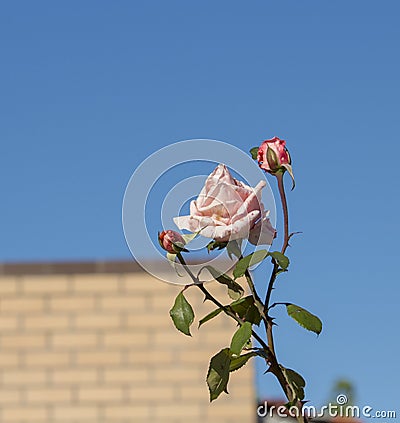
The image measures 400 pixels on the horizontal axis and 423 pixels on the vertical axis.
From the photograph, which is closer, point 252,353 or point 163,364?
point 252,353

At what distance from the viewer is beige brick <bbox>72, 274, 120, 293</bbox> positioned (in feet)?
22.8

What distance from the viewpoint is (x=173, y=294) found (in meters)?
6.82

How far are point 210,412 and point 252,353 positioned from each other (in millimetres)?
5680

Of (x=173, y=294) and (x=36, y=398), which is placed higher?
(x=173, y=294)

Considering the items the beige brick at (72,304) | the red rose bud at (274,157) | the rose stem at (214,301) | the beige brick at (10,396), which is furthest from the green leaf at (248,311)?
the beige brick at (10,396)

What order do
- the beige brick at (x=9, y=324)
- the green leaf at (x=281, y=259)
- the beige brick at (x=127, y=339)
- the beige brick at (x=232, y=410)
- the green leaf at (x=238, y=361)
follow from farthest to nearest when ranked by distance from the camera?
the beige brick at (x=9, y=324), the beige brick at (x=127, y=339), the beige brick at (x=232, y=410), the green leaf at (x=238, y=361), the green leaf at (x=281, y=259)

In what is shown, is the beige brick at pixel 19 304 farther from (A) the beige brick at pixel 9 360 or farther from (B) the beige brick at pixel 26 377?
(B) the beige brick at pixel 26 377

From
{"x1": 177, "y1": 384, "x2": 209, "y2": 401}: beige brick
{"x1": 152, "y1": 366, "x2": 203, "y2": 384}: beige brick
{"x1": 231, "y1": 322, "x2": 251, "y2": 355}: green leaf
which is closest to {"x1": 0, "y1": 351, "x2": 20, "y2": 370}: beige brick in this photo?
{"x1": 152, "y1": 366, "x2": 203, "y2": 384}: beige brick

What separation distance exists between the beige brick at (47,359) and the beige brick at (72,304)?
0.31 meters

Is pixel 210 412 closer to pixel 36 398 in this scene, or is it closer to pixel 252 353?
pixel 36 398

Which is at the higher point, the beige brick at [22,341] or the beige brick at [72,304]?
the beige brick at [72,304]

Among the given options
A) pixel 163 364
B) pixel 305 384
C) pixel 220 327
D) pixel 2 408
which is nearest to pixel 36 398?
pixel 2 408

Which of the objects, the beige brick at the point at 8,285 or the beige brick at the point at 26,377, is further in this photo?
the beige brick at the point at 8,285

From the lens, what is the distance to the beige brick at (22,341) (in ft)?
22.9
